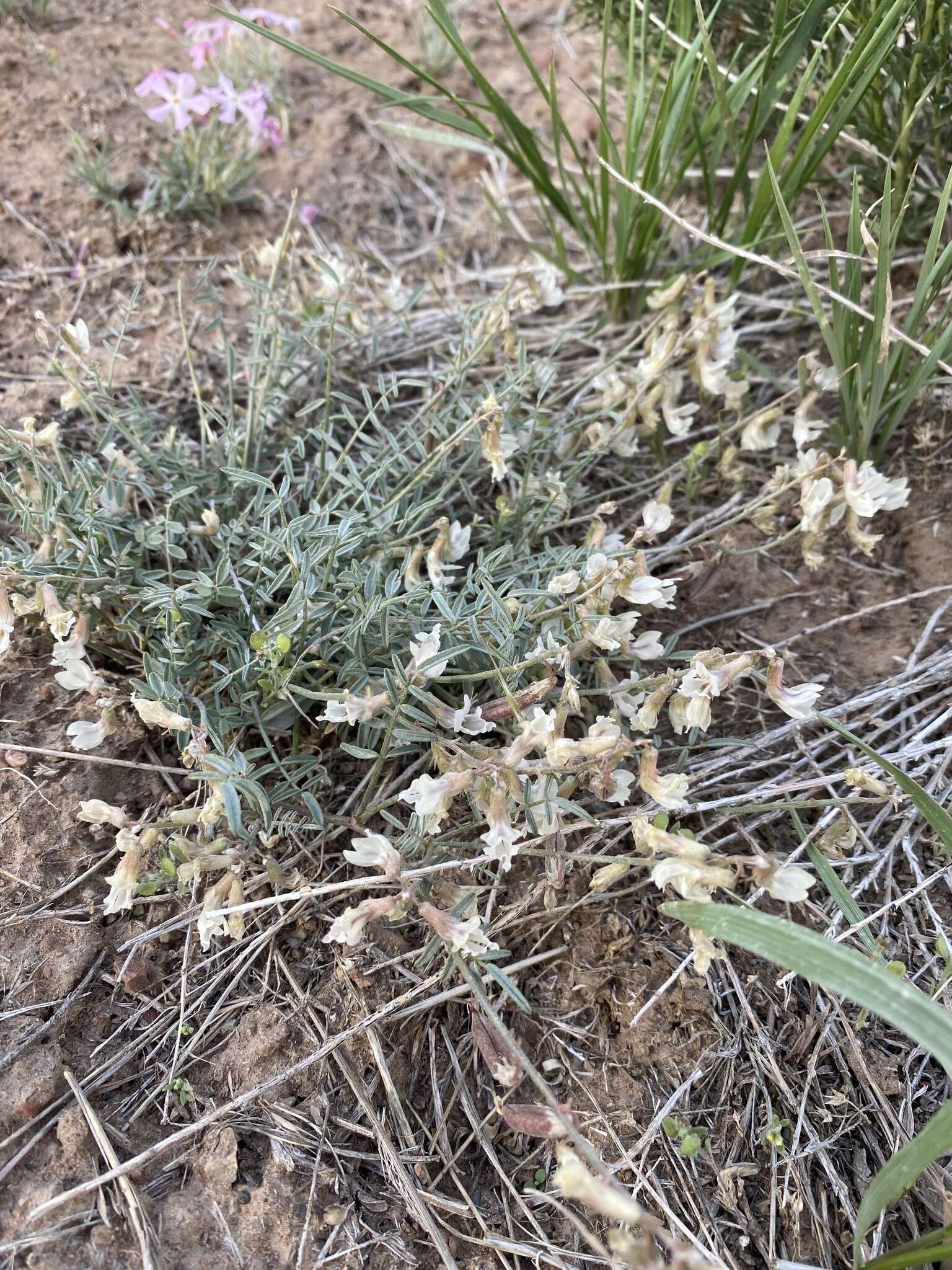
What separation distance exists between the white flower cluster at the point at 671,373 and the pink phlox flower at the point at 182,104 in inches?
54.4

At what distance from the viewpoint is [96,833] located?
167cm

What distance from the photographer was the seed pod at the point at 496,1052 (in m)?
1.33

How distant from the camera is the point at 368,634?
1.71 m

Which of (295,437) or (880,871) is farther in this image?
(295,437)

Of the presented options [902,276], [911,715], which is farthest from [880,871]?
[902,276]

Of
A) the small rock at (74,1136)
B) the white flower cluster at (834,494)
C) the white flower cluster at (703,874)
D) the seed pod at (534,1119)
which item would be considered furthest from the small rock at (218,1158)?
the white flower cluster at (834,494)

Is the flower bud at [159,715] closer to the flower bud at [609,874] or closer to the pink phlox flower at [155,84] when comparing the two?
the flower bud at [609,874]

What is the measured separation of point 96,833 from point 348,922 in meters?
0.57

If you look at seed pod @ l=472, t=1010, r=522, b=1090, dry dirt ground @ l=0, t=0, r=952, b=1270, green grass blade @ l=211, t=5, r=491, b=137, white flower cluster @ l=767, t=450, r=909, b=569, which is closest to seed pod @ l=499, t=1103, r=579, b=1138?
seed pod @ l=472, t=1010, r=522, b=1090

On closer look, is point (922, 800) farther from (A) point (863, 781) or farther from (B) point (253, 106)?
(B) point (253, 106)

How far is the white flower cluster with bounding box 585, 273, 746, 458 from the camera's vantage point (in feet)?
6.46

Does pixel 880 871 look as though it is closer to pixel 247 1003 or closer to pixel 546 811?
pixel 546 811

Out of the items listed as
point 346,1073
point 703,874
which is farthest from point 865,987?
point 346,1073

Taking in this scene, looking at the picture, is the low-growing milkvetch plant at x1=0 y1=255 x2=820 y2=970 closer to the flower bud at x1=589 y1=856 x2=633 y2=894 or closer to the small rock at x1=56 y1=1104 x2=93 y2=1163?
the flower bud at x1=589 y1=856 x2=633 y2=894
